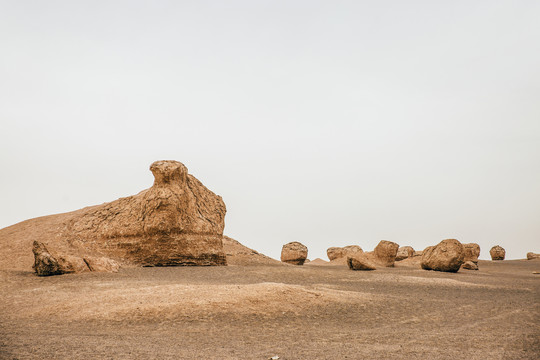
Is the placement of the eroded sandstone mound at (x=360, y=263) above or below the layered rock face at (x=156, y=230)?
below

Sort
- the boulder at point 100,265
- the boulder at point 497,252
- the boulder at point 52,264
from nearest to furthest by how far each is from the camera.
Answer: the boulder at point 52,264 → the boulder at point 100,265 → the boulder at point 497,252

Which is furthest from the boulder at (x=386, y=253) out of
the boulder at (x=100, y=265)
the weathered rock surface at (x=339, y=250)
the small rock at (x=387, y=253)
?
the boulder at (x=100, y=265)

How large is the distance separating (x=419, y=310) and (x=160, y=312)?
537cm

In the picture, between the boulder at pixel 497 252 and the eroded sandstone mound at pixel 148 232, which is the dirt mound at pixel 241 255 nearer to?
the eroded sandstone mound at pixel 148 232

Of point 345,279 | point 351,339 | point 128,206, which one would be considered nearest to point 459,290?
point 345,279

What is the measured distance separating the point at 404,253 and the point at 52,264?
32829 mm

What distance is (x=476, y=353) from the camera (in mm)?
5609

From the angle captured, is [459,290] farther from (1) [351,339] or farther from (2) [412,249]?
Result: (2) [412,249]

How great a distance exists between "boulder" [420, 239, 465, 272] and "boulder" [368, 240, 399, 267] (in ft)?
18.2

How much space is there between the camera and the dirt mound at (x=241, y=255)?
22.5 meters

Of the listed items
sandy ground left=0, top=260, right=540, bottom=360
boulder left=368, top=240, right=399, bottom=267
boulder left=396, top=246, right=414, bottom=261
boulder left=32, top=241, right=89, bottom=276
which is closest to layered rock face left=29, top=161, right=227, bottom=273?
boulder left=32, top=241, right=89, bottom=276

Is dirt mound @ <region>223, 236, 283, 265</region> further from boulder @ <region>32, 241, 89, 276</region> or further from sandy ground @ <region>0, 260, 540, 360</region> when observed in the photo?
sandy ground @ <region>0, 260, 540, 360</region>

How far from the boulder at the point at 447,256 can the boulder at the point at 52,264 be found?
633 inches

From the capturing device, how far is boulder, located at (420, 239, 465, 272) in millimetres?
20734
